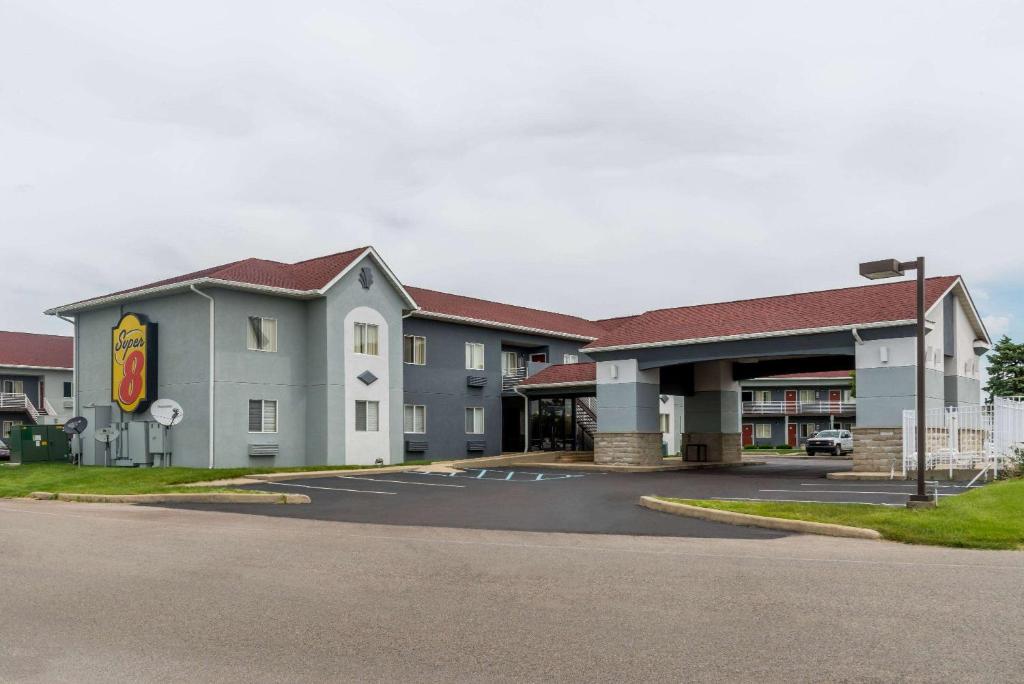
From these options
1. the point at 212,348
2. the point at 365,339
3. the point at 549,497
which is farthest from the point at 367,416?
the point at 549,497

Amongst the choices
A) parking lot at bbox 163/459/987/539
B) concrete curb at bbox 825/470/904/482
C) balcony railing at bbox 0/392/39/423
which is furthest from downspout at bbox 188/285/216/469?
balcony railing at bbox 0/392/39/423

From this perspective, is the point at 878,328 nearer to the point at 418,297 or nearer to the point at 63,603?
the point at 418,297

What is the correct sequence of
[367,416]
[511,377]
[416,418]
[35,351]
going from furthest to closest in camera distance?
[35,351], [511,377], [416,418], [367,416]

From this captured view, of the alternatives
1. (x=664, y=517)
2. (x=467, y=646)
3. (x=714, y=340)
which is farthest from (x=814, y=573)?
(x=714, y=340)

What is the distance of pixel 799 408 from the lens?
70.5m

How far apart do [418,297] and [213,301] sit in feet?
40.7

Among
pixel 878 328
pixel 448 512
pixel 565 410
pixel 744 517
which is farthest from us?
pixel 565 410

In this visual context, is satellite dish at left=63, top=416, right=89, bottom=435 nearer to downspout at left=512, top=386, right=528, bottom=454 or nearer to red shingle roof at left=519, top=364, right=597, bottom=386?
downspout at left=512, top=386, right=528, bottom=454

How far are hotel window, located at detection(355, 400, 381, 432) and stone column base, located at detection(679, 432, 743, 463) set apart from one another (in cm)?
1436

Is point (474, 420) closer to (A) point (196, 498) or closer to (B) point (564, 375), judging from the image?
(B) point (564, 375)

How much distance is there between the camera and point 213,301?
30.9 m

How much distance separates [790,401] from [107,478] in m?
55.8

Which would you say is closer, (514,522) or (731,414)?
(514,522)

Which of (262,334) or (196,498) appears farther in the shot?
(262,334)
